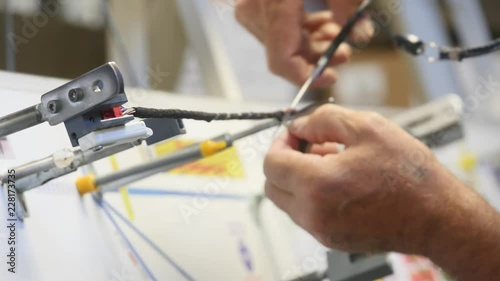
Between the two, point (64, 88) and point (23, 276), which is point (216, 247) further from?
point (64, 88)

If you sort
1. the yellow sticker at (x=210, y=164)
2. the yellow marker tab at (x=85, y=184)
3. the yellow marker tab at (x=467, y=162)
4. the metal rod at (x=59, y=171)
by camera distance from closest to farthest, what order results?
the metal rod at (x=59, y=171) < the yellow marker tab at (x=85, y=184) < the yellow sticker at (x=210, y=164) < the yellow marker tab at (x=467, y=162)

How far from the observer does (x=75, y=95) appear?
1.66 feet

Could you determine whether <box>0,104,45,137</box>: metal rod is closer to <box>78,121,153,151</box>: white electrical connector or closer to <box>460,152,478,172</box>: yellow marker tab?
<box>78,121,153,151</box>: white electrical connector

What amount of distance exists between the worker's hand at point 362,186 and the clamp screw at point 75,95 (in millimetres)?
286

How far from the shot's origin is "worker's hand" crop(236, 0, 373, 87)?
0.93 m

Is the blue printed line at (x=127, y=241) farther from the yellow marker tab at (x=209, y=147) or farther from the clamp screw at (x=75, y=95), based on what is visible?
the clamp screw at (x=75, y=95)

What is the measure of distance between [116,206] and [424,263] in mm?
517

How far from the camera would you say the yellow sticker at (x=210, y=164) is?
2.88 feet

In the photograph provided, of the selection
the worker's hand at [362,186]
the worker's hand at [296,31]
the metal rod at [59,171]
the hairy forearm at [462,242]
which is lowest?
the hairy forearm at [462,242]

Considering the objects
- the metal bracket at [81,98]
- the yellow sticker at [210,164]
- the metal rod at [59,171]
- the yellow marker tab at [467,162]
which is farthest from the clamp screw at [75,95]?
the yellow marker tab at [467,162]

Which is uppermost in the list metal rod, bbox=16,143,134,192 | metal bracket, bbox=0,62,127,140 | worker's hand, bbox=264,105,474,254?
metal bracket, bbox=0,62,127,140

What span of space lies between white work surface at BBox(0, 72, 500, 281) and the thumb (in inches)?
6.8

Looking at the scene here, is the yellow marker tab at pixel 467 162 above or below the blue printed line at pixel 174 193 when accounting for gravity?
below

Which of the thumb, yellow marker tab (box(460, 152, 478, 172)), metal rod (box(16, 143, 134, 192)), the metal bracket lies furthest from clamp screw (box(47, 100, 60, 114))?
yellow marker tab (box(460, 152, 478, 172))
